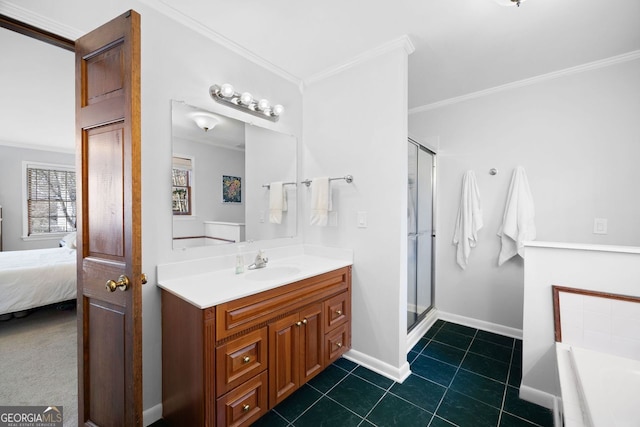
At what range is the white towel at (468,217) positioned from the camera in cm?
274

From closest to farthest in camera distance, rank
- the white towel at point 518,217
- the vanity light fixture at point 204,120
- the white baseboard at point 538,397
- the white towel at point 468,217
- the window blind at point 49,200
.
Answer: the white baseboard at point 538,397 < the vanity light fixture at point 204,120 < the white towel at point 518,217 < the white towel at point 468,217 < the window blind at point 49,200

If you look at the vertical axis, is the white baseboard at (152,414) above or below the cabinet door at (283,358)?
below

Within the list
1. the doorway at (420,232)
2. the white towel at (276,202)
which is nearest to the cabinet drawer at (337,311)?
the doorway at (420,232)

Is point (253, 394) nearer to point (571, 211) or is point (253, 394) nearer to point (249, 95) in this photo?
point (249, 95)

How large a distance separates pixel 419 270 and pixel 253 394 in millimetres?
1989

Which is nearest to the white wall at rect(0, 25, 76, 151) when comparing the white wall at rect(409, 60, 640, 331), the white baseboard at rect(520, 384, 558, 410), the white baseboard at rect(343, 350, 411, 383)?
the white baseboard at rect(343, 350, 411, 383)

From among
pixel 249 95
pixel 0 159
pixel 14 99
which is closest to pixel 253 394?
pixel 249 95

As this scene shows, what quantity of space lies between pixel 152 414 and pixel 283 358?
847mm

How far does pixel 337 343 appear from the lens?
6.79 ft

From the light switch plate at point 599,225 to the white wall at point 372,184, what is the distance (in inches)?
66.4

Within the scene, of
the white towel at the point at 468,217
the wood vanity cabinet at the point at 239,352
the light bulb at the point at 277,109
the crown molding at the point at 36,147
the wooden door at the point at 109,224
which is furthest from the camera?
the crown molding at the point at 36,147

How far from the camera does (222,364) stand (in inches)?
51.9

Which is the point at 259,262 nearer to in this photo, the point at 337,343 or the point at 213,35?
the point at 337,343

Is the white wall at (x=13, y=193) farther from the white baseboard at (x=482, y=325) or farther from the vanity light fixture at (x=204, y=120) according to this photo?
the white baseboard at (x=482, y=325)
